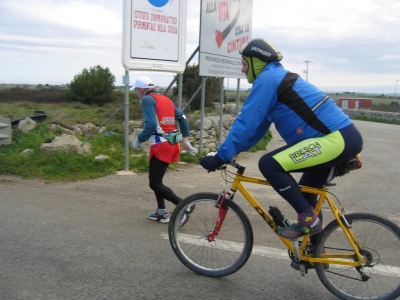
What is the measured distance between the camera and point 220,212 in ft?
13.3

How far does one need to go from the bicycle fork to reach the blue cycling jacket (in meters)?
0.46

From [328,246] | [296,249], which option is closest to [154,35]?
[296,249]

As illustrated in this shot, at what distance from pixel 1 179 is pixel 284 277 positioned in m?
5.91

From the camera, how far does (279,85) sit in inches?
138

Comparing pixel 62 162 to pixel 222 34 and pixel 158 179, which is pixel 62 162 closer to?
pixel 158 179

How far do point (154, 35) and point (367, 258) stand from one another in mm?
6409

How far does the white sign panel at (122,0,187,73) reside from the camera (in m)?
8.31

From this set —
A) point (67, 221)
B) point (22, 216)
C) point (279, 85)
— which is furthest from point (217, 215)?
point (22, 216)

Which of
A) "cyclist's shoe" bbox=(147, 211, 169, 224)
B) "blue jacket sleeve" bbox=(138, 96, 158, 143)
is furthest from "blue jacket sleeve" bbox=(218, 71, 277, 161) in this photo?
"cyclist's shoe" bbox=(147, 211, 169, 224)

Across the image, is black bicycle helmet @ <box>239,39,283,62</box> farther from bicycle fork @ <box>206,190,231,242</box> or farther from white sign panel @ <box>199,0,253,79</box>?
white sign panel @ <box>199,0,253,79</box>

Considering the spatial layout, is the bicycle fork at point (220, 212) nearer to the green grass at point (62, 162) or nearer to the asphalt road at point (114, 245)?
the asphalt road at point (114, 245)

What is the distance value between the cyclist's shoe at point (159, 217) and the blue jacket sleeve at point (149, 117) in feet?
3.34

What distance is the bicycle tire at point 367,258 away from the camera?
3.51 metres

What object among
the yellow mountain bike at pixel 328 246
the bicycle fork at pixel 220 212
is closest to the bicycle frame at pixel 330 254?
the yellow mountain bike at pixel 328 246
